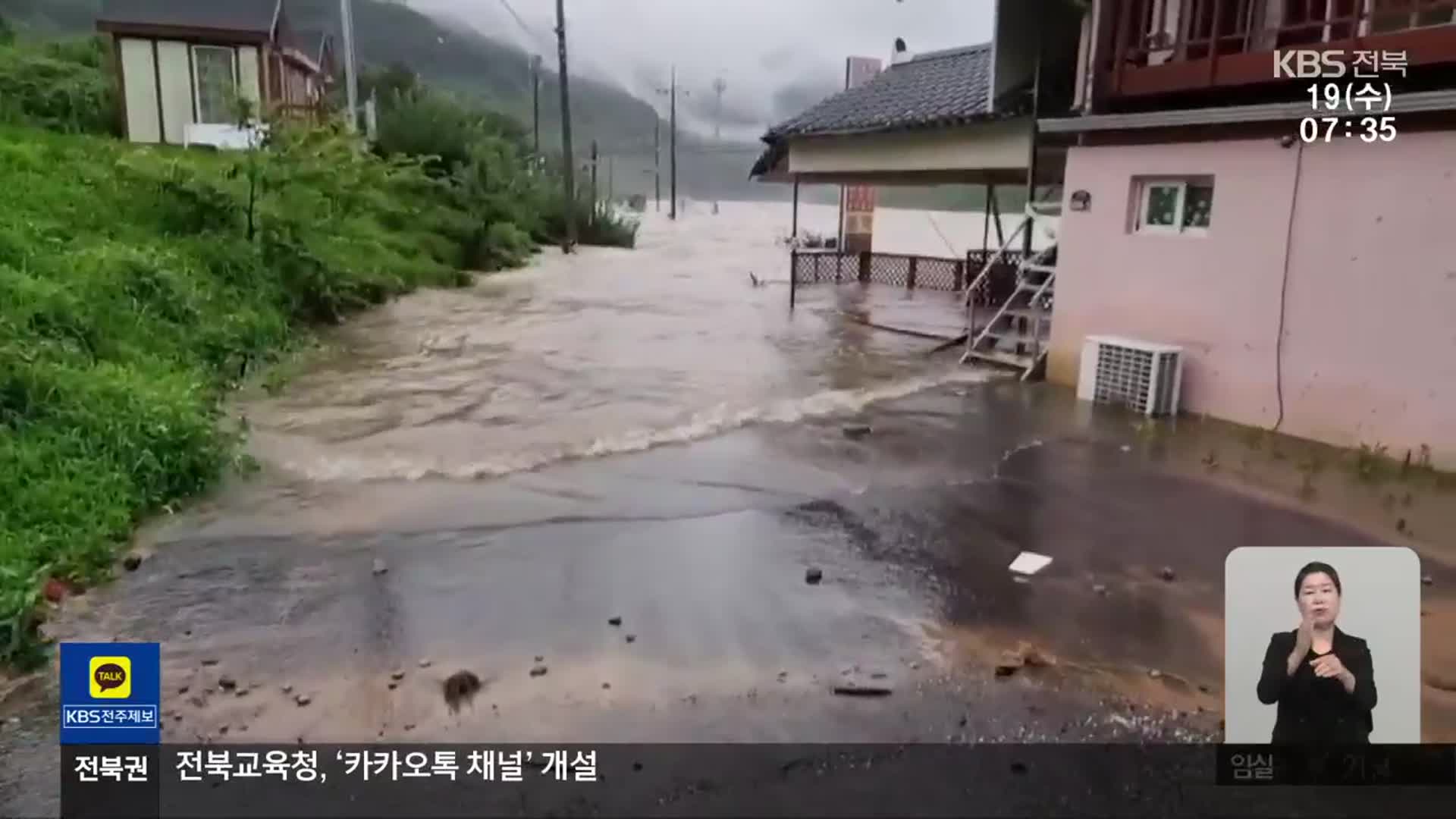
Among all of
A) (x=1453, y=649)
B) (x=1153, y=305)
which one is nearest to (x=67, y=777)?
(x=1453, y=649)

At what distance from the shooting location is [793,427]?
→ 816 cm

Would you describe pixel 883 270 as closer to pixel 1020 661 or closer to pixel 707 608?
pixel 707 608

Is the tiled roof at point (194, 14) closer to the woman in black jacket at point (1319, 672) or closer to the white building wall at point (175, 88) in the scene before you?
the white building wall at point (175, 88)

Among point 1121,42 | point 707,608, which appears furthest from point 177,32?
point 707,608

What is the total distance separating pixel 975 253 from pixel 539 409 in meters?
12.7

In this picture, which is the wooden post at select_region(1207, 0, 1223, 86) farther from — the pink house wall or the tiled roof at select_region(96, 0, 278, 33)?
the tiled roof at select_region(96, 0, 278, 33)

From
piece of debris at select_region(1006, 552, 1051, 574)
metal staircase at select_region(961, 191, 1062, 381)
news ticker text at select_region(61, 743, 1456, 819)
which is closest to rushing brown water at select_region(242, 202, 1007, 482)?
metal staircase at select_region(961, 191, 1062, 381)

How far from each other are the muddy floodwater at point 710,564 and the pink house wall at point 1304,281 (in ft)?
1.66

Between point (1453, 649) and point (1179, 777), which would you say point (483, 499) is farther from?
point (1453, 649)

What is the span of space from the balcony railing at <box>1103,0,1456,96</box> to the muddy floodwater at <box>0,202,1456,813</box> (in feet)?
9.32

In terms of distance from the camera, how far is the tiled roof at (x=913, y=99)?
481 inches

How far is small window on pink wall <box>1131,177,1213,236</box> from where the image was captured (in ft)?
27.5

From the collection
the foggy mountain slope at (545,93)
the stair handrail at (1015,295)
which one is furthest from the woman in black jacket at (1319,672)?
the foggy mountain slope at (545,93)

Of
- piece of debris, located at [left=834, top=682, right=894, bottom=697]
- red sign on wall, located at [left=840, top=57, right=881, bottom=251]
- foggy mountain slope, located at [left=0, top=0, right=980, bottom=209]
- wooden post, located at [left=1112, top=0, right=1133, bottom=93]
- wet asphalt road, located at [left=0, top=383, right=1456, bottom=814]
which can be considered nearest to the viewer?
wet asphalt road, located at [left=0, top=383, right=1456, bottom=814]
